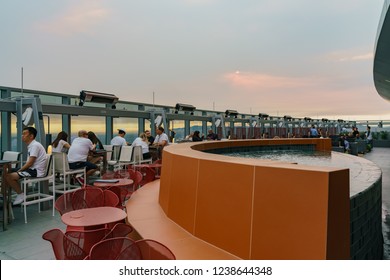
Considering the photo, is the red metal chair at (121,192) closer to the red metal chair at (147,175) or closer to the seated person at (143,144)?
the red metal chair at (147,175)

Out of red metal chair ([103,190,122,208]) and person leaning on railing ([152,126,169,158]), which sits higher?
person leaning on railing ([152,126,169,158])

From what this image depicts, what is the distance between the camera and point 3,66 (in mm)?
8805

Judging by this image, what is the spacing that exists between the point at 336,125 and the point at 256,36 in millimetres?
35235

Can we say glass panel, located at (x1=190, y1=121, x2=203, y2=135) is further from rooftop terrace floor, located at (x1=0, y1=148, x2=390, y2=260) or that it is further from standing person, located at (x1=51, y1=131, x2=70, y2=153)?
rooftop terrace floor, located at (x1=0, y1=148, x2=390, y2=260)

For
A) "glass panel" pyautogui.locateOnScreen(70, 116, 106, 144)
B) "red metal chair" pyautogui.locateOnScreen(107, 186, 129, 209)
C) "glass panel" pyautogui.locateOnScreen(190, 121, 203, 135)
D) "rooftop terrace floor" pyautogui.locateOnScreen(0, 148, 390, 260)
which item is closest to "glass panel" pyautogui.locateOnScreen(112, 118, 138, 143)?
"glass panel" pyautogui.locateOnScreen(70, 116, 106, 144)

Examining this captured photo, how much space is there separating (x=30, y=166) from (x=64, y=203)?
6.87ft

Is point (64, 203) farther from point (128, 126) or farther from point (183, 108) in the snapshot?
point (183, 108)

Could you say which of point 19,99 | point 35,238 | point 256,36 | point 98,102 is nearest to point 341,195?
point 35,238

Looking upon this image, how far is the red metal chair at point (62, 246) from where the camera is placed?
2.08m

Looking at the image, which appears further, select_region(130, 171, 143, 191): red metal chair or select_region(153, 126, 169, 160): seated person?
select_region(153, 126, 169, 160): seated person

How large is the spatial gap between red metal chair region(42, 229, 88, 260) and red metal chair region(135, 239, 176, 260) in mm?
663

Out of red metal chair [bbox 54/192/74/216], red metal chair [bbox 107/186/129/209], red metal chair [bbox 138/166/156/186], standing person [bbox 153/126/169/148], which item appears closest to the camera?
red metal chair [bbox 54/192/74/216]

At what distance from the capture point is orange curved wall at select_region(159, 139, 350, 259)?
173 centimetres
